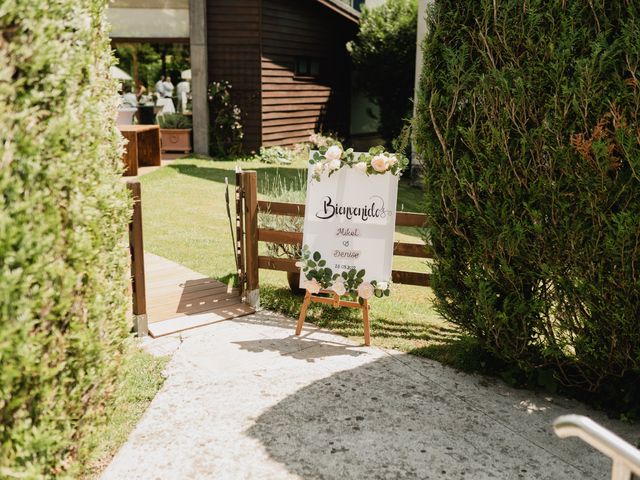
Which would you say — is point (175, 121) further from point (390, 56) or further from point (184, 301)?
point (184, 301)

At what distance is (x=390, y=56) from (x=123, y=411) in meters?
15.9

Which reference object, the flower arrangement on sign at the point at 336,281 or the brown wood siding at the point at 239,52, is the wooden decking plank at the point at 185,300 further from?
the brown wood siding at the point at 239,52

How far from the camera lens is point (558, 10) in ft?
13.4

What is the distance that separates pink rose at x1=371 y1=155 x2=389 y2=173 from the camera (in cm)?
548

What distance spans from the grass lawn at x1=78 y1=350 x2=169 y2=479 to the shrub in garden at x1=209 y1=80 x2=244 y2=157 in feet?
40.1

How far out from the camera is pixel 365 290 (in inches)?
216

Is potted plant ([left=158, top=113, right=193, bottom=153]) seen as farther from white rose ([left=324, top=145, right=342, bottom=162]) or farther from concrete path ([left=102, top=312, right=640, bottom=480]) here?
concrete path ([left=102, top=312, right=640, bottom=480])

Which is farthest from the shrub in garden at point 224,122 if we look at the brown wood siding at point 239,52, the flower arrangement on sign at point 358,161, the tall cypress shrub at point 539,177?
the tall cypress shrub at point 539,177

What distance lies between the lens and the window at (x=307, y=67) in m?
18.6

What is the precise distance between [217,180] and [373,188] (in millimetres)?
8633

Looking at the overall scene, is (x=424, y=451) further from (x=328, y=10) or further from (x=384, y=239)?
(x=328, y=10)

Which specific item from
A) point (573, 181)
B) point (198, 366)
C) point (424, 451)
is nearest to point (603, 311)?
point (573, 181)

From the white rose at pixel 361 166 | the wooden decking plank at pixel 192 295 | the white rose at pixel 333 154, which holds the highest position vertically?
the white rose at pixel 333 154

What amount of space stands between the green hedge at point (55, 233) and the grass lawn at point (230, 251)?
2505 mm
